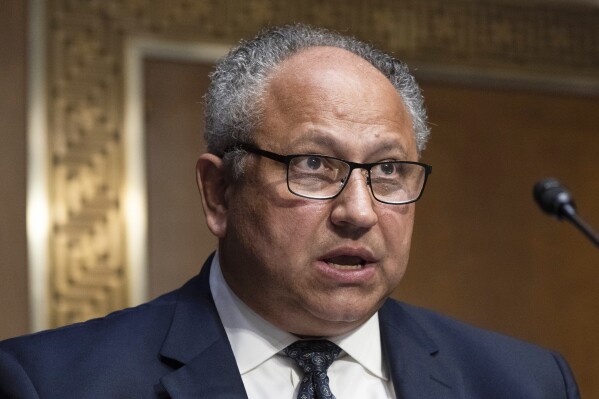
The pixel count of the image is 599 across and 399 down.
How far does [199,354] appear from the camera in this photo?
2.11 metres

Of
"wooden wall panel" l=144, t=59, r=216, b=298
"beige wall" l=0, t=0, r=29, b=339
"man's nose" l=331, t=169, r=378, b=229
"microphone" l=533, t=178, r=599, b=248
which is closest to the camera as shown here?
"man's nose" l=331, t=169, r=378, b=229

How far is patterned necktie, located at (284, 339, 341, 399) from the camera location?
2070 millimetres

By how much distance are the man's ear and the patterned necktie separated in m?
0.28

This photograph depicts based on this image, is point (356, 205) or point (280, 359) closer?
→ point (356, 205)

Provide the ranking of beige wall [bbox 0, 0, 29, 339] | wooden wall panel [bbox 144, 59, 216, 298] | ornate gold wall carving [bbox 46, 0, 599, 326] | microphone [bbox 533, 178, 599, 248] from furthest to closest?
wooden wall panel [bbox 144, 59, 216, 298], ornate gold wall carving [bbox 46, 0, 599, 326], beige wall [bbox 0, 0, 29, 339], microphone [bbox 533, 178, 599, 248]

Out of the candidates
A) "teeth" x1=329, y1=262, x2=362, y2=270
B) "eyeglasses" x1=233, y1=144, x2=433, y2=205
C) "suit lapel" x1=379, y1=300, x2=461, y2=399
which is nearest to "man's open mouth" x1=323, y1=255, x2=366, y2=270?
"teeth" x1=329, y1=262, x2=362, y2=270

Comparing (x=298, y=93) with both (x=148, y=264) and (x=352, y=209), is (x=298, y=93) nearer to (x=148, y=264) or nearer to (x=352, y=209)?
(x=352, y=209)

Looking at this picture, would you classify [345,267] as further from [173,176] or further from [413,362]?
[173,176]

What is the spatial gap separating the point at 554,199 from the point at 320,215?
1.72 feet

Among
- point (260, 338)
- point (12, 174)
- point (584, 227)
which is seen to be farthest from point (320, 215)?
point (12, 174)

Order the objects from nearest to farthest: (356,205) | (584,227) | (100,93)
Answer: (356,205) < (584,227) < (100,93)

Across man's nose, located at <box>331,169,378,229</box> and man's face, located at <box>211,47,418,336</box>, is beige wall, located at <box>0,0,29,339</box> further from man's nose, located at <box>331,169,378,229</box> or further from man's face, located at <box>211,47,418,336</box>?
man's nose, located at <box>331,169,378,229</box>

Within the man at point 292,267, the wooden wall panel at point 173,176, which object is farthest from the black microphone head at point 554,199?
the wooden wall panel at point 173,176

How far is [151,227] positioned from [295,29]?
1.73 meters
